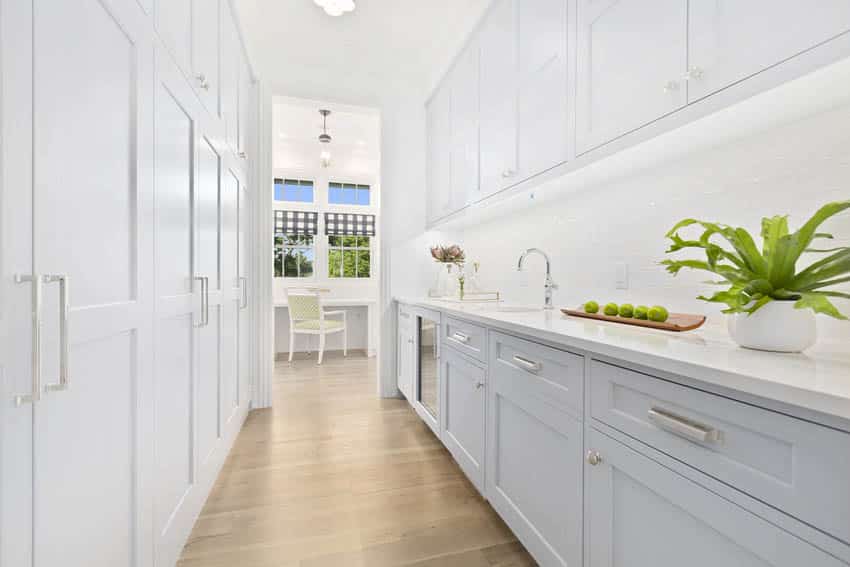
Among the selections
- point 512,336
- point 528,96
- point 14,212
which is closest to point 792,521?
point 512,336

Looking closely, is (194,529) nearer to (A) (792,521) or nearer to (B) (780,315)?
(A) (792,521)

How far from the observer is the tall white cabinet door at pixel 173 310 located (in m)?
1.17

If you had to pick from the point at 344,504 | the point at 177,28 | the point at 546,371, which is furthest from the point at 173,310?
the point at 546,371

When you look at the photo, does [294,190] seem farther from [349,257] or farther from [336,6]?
[336,6]

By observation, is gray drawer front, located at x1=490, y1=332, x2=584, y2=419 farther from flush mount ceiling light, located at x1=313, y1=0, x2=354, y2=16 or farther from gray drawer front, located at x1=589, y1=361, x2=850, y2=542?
flush mount ceiling light, located at x1=313, y1=0, x2=354, y2=16

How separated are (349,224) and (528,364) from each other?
190 inches

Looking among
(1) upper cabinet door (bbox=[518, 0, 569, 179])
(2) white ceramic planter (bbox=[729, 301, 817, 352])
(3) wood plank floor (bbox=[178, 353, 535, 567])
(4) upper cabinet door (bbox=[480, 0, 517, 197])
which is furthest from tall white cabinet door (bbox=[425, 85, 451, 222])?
(2) white ceramic planter (bbox=[729, 301, 817, 352])

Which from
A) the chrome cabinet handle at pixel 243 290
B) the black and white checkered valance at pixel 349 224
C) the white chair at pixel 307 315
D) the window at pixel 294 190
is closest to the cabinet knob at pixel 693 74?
the chrome cabinet handle at pixel 243 290

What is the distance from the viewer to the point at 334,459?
2.18m

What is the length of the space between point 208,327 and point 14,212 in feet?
3.94

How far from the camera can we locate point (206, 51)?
1.68 m

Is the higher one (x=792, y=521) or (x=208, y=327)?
(x=208, y=327)

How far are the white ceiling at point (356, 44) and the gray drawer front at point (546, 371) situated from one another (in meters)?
2.04

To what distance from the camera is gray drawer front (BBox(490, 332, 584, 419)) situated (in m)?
1.07
